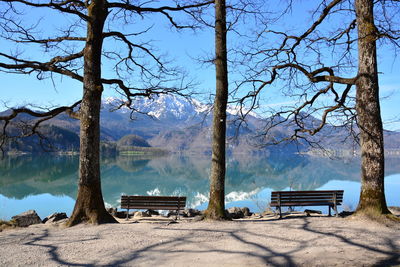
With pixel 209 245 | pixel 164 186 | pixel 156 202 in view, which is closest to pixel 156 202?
pixel 156 202

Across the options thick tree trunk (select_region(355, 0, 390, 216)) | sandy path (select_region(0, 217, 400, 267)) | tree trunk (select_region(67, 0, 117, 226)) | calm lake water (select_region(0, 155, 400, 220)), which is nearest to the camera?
sandy path (select_region(0, 217, 400, 267))

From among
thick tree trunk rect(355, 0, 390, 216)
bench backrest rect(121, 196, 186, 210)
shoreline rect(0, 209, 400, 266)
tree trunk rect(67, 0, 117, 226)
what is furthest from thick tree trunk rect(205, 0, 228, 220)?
thick tree trunk rect(355, 0, 390, 216)

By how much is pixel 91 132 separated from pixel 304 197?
20.1 ft

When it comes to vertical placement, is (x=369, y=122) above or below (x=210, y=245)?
above

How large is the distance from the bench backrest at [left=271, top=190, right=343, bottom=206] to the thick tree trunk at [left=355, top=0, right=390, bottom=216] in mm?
1749

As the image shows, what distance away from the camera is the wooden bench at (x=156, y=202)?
9102 millimetres

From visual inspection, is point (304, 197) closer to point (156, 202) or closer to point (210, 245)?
point (156, 202)

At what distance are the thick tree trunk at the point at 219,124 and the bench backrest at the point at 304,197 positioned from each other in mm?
2021

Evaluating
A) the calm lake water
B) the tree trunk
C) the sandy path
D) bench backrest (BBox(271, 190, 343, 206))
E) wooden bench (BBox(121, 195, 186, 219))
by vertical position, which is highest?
the tree trunk

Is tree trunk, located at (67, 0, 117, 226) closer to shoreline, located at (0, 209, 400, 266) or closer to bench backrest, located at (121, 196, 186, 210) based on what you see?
shoreline, located at (0, 209, 400, 266)

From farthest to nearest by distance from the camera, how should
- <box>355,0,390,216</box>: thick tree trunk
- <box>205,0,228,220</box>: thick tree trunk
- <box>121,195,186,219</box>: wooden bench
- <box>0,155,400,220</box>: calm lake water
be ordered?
<box>0,155,400,220</box>: calm lake water < <box>121,195,186,219</box>: wooden bench < <box>205,0,228,220</box>: thick tree trunk < <box>355,0,390,216</box>: thick tree trunk

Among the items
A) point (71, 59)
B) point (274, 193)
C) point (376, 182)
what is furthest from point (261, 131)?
point (71, 59)

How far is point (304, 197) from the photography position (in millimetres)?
9195

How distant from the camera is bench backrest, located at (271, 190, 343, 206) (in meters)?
9.12
